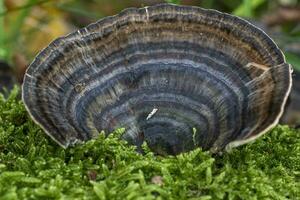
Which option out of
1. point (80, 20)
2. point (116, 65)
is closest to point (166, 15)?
point (116, 65)

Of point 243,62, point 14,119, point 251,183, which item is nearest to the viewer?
point 251,183

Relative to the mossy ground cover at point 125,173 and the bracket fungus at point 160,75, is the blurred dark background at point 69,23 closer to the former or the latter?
the bracket fungus at point 160,75

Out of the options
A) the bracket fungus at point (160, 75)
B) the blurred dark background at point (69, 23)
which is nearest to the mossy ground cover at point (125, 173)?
the bracket fungus at point (160, 75)

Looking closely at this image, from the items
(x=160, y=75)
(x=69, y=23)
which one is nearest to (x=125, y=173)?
(x=160, y=75)

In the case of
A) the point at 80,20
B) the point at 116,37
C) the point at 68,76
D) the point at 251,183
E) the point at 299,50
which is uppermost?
the point at 80,20

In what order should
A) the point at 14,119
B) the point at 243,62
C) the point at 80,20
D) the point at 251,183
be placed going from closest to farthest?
1. the point at 251,183
2. the point at 243,62
3. the point at 14,119
4. the point at 80,20

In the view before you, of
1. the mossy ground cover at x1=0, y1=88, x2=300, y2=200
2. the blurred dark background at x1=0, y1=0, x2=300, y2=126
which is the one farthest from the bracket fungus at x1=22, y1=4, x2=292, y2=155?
the blurred dark background at x1=0, y1=0, x2=300, y2=126

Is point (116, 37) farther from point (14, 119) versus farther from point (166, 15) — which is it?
point (14, 119)
